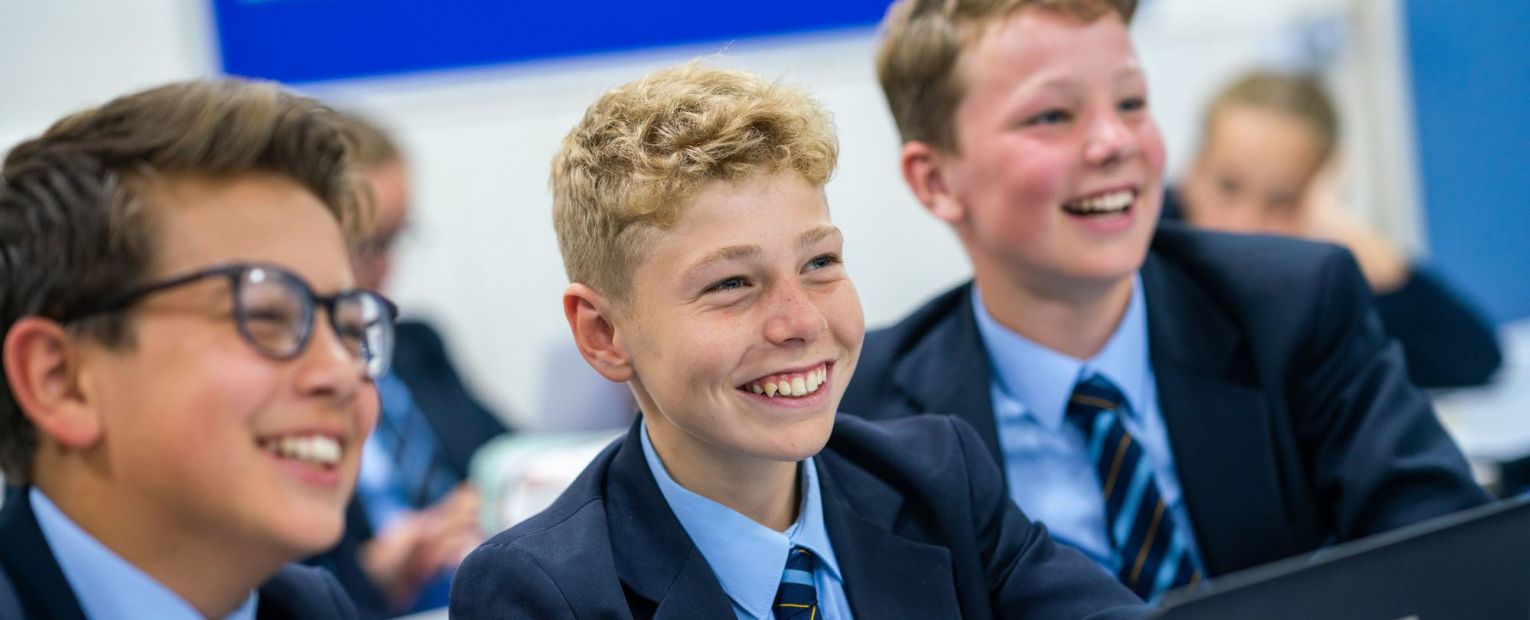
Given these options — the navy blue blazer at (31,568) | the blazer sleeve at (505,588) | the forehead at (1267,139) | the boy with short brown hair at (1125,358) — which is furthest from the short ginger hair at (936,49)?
the forehead at (1267,139)

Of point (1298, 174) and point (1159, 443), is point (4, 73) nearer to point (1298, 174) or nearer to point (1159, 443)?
point (1159, 443)

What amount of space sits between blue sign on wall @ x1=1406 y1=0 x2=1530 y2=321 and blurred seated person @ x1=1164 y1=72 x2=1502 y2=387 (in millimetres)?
1157

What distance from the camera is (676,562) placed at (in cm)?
132

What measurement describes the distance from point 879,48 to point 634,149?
0.89 m

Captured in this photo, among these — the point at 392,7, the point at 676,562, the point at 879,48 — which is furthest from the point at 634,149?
the point at 392,7

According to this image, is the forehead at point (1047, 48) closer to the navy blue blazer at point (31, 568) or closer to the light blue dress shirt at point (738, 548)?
the light blue dress shirt at point (738, 548)

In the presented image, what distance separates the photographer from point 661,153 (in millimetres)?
1279

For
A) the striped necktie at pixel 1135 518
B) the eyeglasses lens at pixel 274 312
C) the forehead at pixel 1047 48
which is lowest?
the striped necktie at pixel 1135 518

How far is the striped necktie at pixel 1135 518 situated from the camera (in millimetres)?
1755

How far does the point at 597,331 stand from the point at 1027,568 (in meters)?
0.49

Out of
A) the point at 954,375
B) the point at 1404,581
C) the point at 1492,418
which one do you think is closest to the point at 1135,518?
the point at 954,375

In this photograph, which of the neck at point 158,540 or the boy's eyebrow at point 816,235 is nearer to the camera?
the neck at point 158,540

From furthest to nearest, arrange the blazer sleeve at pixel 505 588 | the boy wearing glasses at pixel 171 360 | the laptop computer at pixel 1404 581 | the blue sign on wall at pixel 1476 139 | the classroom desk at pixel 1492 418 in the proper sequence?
the blue sign on wall at pixel 1476 139 < the classroom desk at pixel 1492 418 < the blazer sleeve at pixel 505 588 < the boy wearing glasses at pixel 171 360 < the laptop computer at pixel 1404 581

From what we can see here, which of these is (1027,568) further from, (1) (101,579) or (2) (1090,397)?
(1) (101,579)
